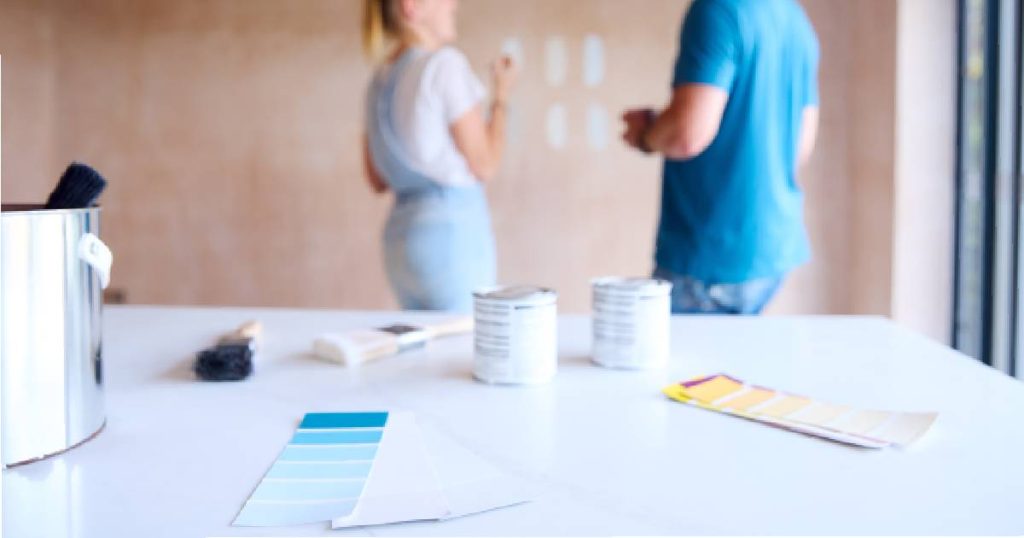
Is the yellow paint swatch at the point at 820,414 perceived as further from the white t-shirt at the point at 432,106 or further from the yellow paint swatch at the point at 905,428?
the white t-shirt at the point at 432,106

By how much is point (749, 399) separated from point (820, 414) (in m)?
0.06

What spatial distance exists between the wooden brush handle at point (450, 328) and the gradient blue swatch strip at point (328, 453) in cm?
38

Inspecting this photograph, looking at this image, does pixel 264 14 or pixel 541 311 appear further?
pixel 264 14

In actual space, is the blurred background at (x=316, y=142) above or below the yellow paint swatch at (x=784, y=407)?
above

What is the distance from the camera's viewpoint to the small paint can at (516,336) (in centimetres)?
74

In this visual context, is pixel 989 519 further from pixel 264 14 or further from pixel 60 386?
pixel 264 14

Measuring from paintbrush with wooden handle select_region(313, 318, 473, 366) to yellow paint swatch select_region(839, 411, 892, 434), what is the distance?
0.46 m

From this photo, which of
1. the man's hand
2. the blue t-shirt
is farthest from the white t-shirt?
the blue t-shirt

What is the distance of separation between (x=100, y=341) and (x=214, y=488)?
175 millimetres

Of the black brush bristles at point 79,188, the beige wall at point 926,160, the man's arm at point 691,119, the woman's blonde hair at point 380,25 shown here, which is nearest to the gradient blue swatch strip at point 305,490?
the black brush bristles at point 79,188

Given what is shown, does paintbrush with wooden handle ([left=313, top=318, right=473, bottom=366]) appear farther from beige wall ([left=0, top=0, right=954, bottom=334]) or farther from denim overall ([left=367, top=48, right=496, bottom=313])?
beige wall ([left=0, top=0, right=954, bottom=334])

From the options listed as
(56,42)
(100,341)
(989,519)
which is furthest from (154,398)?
(56,42)

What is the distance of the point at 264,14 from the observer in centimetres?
297

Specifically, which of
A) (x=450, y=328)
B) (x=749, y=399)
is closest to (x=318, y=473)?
(x=749, y=399)
